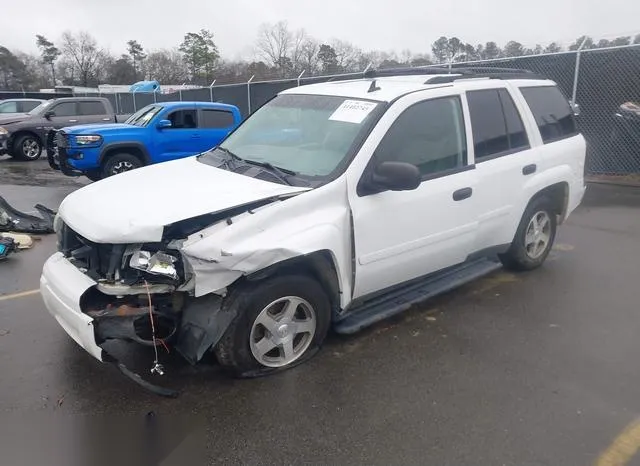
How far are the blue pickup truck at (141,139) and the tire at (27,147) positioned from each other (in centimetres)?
545

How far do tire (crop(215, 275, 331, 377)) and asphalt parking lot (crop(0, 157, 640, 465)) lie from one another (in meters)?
0.12

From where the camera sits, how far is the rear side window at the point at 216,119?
10.8 meters

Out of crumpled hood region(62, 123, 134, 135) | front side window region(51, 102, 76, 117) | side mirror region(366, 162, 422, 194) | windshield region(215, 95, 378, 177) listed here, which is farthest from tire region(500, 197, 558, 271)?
front side window region(51, 102, 76, 117)

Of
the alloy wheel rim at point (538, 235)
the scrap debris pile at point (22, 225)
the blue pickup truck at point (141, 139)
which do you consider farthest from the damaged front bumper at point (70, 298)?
the blue pickup truck at point (141, 139)

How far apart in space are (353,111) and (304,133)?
1.35 feet

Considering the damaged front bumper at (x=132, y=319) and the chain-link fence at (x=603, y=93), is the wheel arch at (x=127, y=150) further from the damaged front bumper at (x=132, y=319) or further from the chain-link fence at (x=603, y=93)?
the damaged front bumper at (x=132, y=319)

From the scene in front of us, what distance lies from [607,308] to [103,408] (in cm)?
400

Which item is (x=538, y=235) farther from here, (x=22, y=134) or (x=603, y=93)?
(x=22, y=134)

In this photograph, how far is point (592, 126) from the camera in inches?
411

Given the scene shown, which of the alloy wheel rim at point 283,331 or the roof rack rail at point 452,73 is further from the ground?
the roof rack rail at point 452,73

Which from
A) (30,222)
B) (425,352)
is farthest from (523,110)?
(30,222)

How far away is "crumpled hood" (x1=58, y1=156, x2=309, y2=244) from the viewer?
3.01 meters

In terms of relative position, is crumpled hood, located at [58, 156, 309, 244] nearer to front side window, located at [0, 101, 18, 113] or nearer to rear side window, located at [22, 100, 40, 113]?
front side window, located at [0, 101, 18, 113]

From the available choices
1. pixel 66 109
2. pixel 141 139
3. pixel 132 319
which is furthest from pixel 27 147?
pixel 132 319
